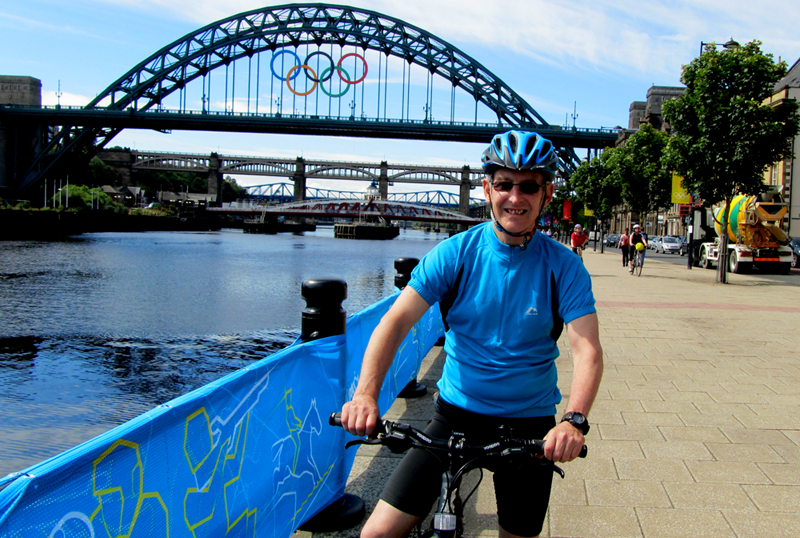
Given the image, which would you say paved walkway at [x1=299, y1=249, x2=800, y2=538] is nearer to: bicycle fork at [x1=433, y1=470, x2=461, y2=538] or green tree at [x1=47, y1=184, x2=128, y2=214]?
bicycle fork at [x1=433, y1=470, x2=461, y2=538]

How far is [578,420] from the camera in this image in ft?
6.82

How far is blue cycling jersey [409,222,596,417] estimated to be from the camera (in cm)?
238

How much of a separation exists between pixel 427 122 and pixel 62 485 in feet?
283

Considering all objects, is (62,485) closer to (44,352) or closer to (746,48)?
(44,352)

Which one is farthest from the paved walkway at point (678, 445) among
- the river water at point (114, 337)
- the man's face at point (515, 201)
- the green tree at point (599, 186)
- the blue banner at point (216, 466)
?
the green tree at point (599, 186)

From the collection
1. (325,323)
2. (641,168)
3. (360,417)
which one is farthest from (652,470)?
(641,168)

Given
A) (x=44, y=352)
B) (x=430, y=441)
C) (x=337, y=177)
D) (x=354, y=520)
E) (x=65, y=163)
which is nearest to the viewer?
(x=430, y=441)

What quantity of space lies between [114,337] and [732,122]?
1771 centimetres

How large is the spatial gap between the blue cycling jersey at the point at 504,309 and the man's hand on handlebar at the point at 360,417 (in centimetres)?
44

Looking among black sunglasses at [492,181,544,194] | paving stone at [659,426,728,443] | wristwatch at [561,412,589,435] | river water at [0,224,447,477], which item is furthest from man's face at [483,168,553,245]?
river water at [0,224,447,477]

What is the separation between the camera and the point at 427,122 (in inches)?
Answer: 3378

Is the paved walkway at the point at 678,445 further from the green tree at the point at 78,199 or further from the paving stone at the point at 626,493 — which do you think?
the green tree at the point at 78,199

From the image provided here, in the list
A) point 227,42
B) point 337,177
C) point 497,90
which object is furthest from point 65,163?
point 337,177

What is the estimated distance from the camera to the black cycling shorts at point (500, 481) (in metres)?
2.20
